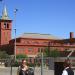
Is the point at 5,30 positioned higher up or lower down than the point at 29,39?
higher up

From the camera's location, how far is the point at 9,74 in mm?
18062

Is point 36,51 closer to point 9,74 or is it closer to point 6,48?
point 6,48

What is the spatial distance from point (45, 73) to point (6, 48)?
11822 centimetres

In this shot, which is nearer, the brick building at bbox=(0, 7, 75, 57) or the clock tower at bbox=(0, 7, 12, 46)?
the brick building at bbox=(0, 7, 75, 57)

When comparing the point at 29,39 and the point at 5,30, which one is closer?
the point at 29,39

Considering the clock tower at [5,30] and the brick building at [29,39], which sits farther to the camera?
the clock tower at [5,30]

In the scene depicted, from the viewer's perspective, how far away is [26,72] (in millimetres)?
11070

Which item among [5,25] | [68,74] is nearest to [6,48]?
[5,25]

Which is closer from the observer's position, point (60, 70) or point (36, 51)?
point (60, 70)

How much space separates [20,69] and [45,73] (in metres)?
6.10

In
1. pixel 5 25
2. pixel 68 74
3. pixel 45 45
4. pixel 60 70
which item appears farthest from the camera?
pixel 5 25

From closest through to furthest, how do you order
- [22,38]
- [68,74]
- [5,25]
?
1. [68,74]
2. [22,38]
3. [5,25]

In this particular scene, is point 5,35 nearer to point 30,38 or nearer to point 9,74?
point 30,38

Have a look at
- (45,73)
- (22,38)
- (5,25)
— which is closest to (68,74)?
(45,73)
